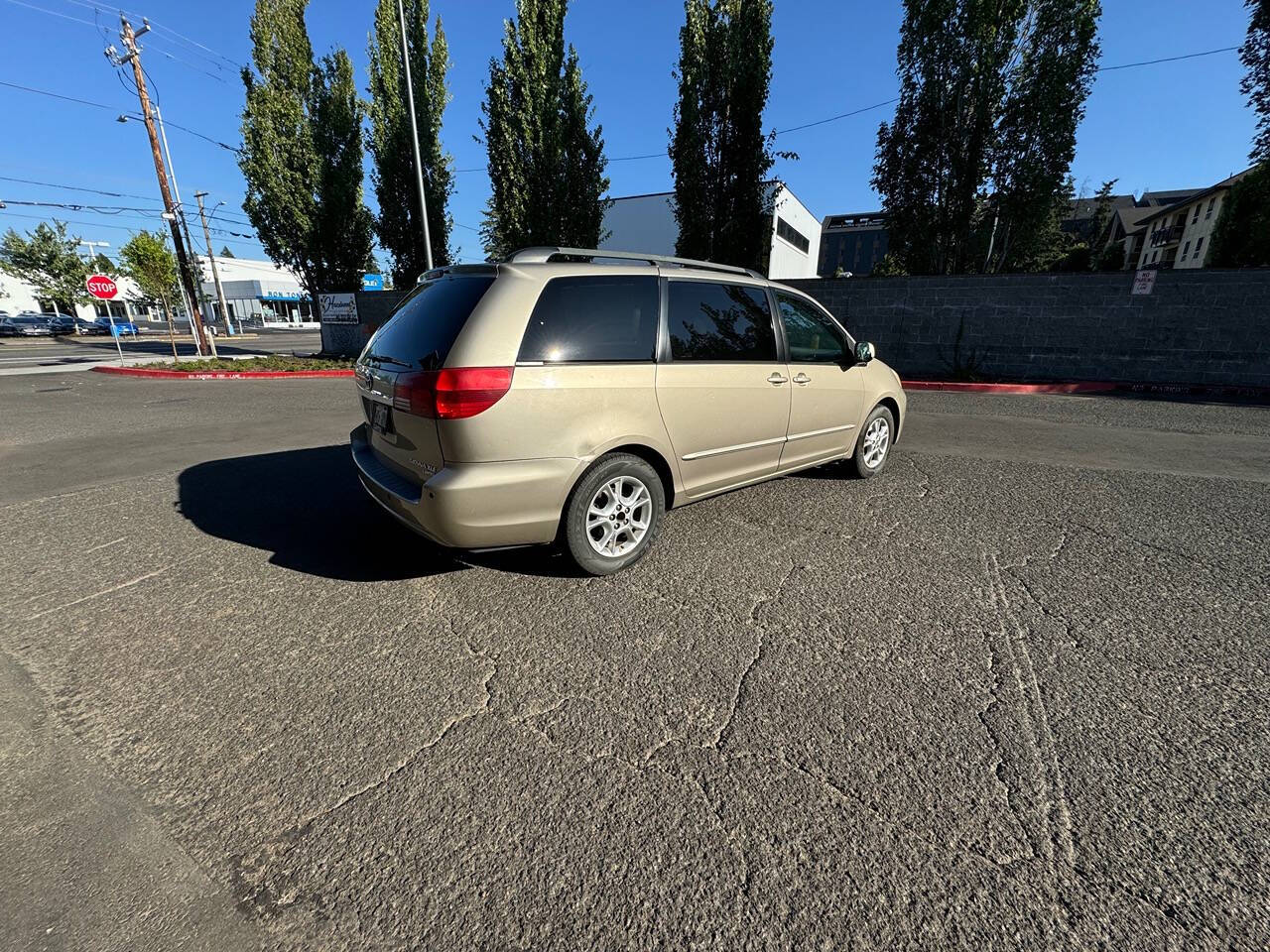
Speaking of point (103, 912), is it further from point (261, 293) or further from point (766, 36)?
point (261, 293)

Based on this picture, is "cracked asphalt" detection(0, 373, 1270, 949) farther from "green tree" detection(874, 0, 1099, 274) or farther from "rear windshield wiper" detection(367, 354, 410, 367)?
"green tree" detection(874, 0, 1099, 274)

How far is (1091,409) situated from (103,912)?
12530mm

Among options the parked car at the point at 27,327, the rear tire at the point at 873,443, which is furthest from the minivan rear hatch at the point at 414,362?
the parked car at the point at 27,327

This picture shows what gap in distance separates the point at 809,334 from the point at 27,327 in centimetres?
6114

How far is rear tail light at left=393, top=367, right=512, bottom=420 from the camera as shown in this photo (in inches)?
109

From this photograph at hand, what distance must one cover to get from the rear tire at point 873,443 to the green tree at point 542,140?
52.8ft

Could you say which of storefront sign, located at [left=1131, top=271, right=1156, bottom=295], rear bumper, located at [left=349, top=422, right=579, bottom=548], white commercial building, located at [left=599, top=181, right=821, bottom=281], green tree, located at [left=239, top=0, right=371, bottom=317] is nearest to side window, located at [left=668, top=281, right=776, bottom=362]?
rear bumper, located at [left=349, top=422, right=579, bottom=548]

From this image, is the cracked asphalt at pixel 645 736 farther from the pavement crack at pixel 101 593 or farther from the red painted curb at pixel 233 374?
the red painted curb at pixel 233 374

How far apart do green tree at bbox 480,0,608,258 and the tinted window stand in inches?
674

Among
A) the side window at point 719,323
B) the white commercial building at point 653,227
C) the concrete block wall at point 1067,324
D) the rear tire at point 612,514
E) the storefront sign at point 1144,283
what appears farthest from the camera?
the white commercial building at point 653,227

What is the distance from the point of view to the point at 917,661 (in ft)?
8.57

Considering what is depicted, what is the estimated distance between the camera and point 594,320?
324 centimetres

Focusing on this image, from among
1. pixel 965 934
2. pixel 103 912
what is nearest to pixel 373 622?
pixel 103 912

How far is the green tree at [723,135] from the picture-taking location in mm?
16047
